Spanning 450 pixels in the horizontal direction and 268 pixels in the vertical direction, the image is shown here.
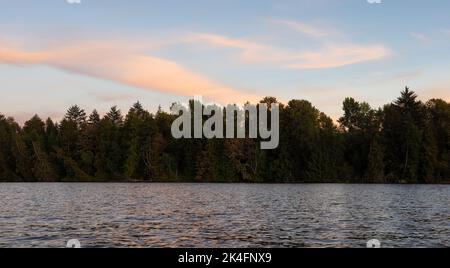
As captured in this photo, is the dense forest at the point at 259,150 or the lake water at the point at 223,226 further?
the dense forest at the point at 259,150

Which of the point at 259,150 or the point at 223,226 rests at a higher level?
the point at 259,150

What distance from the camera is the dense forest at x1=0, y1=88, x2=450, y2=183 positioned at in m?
142

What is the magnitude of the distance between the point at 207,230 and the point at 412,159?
11760cm

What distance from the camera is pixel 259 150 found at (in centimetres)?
15200

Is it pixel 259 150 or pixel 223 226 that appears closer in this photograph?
pixel 223 226

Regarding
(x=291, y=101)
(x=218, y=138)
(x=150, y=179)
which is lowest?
(x=150, y=179)

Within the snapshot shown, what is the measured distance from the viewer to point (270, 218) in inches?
1720

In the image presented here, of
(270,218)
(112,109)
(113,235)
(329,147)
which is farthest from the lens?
(112,109)

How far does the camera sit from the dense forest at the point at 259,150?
142500mm

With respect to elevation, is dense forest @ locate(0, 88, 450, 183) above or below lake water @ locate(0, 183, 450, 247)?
above

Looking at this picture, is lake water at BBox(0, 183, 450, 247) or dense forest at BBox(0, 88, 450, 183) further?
dense forest at BBox(0, 88, 450, 183)

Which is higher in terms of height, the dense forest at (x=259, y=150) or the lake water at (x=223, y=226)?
the dense forest at (x=259, y=150)

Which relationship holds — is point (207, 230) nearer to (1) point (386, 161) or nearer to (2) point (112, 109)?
(1) point (386, 161)
